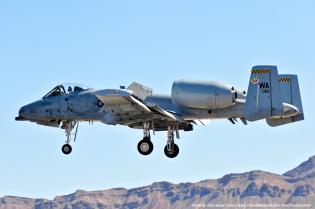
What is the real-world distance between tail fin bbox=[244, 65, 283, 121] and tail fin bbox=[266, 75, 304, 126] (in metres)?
2.27

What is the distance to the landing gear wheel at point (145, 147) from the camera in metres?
46.5

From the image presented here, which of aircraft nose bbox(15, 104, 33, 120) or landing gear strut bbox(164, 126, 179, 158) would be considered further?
aircraft nose bbox(15, 104, 33, 120)

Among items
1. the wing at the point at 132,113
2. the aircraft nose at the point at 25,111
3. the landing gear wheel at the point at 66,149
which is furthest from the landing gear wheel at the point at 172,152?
the aircraft nose at the point at 25,111

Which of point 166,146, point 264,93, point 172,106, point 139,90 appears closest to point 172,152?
point 166,146

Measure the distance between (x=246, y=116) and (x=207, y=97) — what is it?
233cm

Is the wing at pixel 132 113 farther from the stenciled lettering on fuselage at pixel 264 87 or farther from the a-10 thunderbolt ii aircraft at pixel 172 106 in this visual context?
the stenciled lettering on fuselage at pixel 264 87

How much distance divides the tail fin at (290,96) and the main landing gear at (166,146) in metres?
5.52

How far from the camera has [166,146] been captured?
47.7 m

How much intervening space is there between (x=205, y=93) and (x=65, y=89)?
908 cm

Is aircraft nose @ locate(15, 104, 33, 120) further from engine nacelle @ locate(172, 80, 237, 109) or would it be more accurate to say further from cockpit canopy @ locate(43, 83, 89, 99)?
engine nacelle @ locate(172, 80, 237, 109)

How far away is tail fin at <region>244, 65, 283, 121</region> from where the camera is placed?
139ft

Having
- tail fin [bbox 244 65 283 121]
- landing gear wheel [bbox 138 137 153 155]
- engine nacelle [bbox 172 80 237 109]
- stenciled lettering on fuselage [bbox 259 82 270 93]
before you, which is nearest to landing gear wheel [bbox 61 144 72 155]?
landing gear wheel [bbox 138 137 153 155]

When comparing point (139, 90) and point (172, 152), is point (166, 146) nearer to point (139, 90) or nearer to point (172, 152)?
point (172, 152)

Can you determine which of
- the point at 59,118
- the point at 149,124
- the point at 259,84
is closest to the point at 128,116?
the point at 149,124
